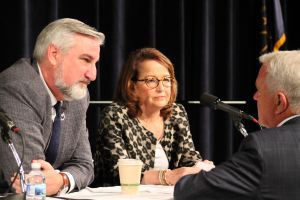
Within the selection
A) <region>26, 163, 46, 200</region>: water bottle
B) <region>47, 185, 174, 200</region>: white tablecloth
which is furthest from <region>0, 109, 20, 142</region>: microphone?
<region>47, 185, 174, 200</region>: white tablecloth

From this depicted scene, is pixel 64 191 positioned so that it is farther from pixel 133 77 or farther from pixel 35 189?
pixel 133 77

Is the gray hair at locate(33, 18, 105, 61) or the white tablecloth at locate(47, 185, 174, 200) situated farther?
the gray hair at locate(33, 18, 105, 61)

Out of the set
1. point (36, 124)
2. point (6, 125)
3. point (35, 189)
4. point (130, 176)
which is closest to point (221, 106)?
point (130, 176)

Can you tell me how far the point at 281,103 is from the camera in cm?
184

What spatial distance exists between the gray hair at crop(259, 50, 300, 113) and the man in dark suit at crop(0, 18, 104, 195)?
3.48 feet

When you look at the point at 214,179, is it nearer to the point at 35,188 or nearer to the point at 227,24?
the point at 35,188

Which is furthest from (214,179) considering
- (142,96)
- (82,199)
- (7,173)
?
(142,96)

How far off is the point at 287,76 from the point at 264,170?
37 cm

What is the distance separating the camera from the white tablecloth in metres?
2.16

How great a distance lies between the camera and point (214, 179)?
1679 millimetres

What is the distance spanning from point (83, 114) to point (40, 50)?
40cm

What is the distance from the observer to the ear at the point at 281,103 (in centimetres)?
183

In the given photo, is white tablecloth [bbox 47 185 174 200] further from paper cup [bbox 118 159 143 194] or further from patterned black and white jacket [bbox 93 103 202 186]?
patterned black and white jacket [bbox 93 103 202 186]

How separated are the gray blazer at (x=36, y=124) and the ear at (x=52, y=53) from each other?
86 mm
